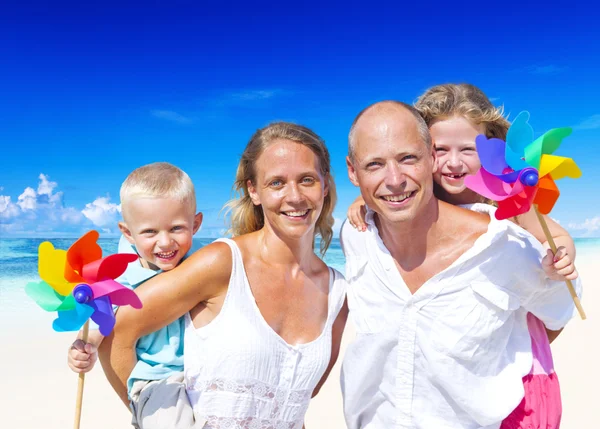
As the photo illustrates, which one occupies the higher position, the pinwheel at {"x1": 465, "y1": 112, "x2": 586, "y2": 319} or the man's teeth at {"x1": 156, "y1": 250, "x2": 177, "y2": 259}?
the pinwheel at {"x1": 465, "y1": 112, "x2": 586, "y2": 319}

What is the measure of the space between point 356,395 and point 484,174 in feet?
5.22

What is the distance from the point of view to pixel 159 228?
3.26 m

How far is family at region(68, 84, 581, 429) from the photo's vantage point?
293cm

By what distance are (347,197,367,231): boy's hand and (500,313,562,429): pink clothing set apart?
1.27 meters

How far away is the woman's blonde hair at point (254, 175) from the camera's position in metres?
3.34

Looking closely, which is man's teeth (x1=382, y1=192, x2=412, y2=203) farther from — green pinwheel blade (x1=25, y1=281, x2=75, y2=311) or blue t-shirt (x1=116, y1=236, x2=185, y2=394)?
green pinwheel blade (x1=25, y1=281, x2=75, y2=311)

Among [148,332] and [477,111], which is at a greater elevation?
[477,111]

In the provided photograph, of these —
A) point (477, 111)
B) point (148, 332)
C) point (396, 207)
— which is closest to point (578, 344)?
point (477, 111)

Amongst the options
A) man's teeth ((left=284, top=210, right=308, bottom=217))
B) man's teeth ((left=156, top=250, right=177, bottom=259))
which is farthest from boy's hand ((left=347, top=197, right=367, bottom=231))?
man's teeth ((left=156, top=250, right=177, bottom=259))

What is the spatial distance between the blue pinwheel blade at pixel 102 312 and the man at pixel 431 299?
147cm

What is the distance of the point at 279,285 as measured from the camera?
10.8 feet

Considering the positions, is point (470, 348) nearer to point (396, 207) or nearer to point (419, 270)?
point (419, 270)

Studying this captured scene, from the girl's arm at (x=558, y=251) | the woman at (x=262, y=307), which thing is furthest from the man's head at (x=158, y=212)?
the girl's arm at (x=558, y=251)

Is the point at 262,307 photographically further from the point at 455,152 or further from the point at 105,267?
the point at 455,152
